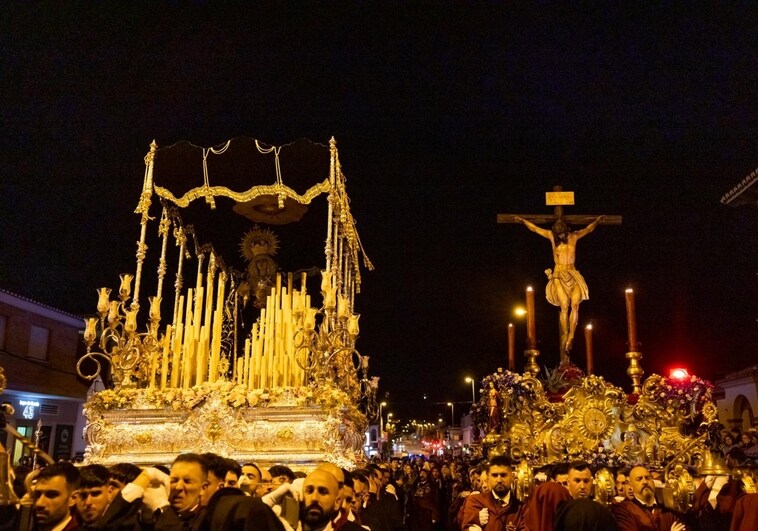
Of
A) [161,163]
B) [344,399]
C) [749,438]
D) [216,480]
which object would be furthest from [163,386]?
[749,438]

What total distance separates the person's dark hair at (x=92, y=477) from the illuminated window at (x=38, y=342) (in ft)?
60.9

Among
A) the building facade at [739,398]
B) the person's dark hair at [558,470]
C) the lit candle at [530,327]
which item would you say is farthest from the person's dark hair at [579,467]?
the building facade at [739,398]

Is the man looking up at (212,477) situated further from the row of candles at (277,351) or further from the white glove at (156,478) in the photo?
the row of candles at (277,351)

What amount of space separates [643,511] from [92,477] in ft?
12.9

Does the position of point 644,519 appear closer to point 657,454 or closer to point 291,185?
point 657,454

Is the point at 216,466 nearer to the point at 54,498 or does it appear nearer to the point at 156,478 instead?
the point at 156,478

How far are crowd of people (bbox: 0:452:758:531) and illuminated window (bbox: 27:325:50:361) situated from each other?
16419 millimetres

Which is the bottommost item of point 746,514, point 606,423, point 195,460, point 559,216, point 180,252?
point 746,514

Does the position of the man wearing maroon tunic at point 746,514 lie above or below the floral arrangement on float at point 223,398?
below

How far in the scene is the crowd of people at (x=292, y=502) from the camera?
3.17 metres

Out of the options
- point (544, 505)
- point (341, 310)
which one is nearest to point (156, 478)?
point (544, 505)

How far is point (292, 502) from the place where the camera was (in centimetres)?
374

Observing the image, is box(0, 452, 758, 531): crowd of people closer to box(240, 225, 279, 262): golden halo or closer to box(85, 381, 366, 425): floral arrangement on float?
box(85, 381, 366, 425): floral arrangement on float

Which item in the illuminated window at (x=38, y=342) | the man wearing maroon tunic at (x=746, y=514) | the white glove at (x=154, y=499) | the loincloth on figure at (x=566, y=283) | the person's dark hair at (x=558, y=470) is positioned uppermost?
the illuminated window at (x=38, y=342)
